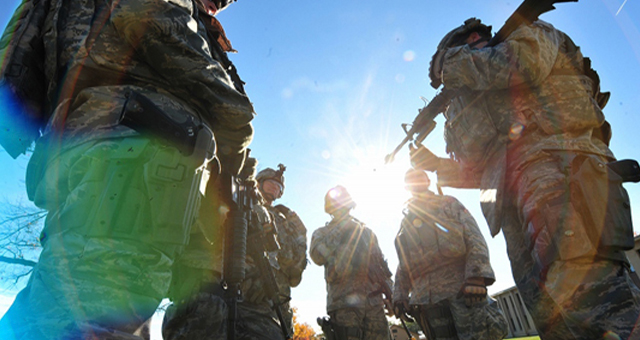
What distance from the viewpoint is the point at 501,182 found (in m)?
2.71

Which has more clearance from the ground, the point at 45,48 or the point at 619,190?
the point at 45,48

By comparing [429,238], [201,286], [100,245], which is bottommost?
[100,245]

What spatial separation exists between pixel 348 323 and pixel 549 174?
4.68m

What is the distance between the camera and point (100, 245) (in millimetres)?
1278

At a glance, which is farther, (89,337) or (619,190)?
(619,190)

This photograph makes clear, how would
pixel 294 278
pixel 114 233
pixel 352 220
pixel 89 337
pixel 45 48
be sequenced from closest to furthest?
pixel 89 337 → pixel 114 233 → pixel 45 48 → pixel 294 278 → pixel 352 220

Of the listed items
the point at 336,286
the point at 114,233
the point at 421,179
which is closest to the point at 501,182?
the point at 114,233

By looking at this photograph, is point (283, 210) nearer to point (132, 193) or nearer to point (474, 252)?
point (474, 252)

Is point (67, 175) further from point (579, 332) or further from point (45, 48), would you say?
point (579, 332)

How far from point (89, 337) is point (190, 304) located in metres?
1.90

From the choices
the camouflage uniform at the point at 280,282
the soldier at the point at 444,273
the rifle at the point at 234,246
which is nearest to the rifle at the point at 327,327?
the camouflage uniform at the point at 280,282

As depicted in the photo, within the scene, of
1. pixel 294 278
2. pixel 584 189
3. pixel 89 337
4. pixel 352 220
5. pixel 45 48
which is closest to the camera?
pixel 89 337

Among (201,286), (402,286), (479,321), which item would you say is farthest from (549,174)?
(402,286)

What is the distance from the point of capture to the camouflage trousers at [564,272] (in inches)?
74.4
